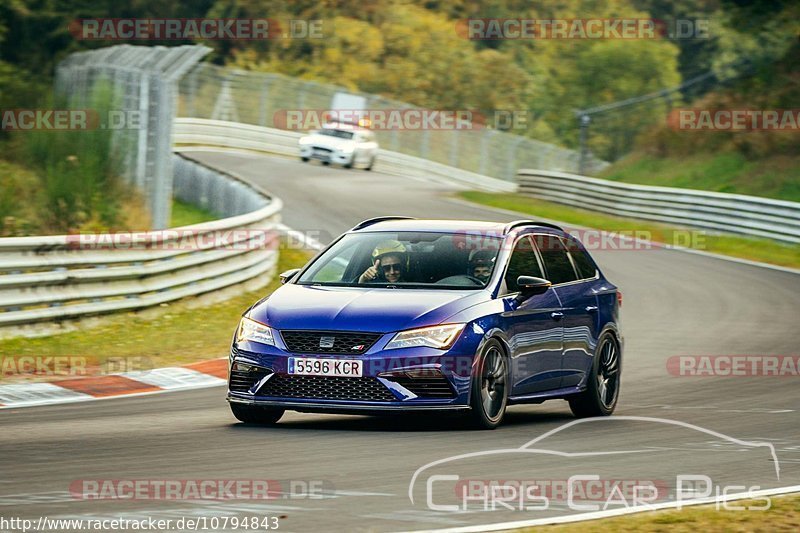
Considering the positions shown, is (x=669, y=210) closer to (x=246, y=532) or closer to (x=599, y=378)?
(x=599, y=378)

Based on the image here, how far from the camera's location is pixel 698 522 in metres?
6.91

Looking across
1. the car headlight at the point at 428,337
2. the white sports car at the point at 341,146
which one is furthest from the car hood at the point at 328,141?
the car headlight at the point at 428,337

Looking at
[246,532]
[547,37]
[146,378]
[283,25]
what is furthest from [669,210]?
[547,37]

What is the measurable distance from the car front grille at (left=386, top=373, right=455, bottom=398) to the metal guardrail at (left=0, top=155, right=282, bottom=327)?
6222 millimetres

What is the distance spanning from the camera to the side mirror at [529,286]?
35.3ft

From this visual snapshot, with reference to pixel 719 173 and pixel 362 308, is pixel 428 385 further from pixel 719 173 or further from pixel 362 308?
pixel 719 173

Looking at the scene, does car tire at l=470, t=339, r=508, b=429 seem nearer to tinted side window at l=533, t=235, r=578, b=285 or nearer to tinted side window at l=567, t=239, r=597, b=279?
tinted side window at l=533, t=235, r=578, b=285

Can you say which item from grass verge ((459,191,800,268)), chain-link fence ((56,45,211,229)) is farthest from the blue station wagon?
grass verge ((459,191,800,268))

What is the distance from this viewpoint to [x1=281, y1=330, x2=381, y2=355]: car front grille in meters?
9.81

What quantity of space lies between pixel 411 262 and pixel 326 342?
4.31ft

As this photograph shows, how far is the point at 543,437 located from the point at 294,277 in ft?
7.62

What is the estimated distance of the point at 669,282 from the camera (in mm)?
25172

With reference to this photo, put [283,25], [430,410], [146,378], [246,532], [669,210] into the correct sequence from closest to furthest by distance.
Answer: [246,532]
[430,410]
[146,378]
[669,210]
[283,25]

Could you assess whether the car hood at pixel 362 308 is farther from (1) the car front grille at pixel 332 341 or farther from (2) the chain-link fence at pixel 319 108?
(2) the chain-link fence at pixel 319 108
